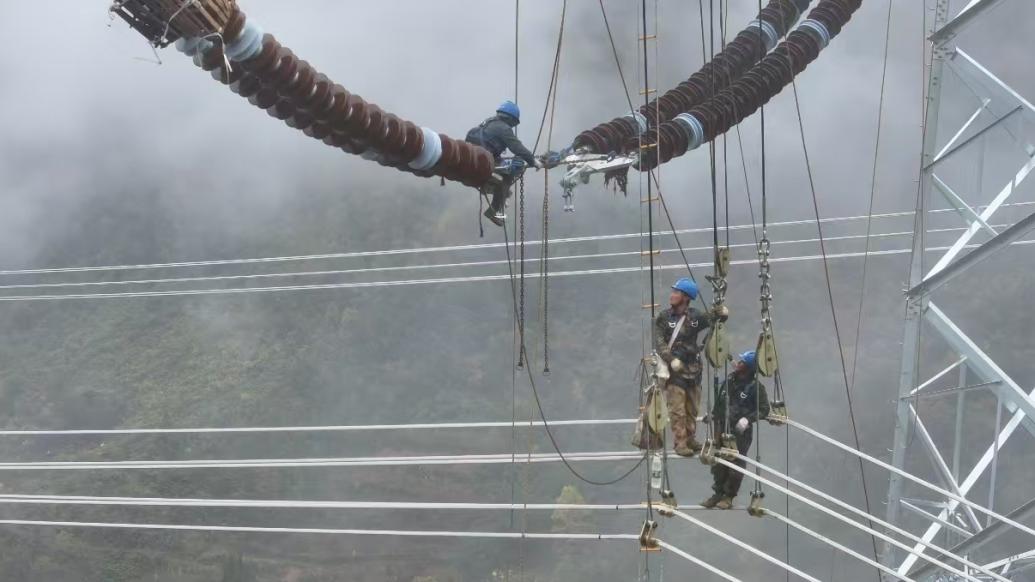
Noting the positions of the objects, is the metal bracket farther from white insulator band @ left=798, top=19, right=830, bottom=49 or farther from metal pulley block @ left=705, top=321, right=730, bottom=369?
white insulator band @ left=798, top=19, right=830, bottom=49

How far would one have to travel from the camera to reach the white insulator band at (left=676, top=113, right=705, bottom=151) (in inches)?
513

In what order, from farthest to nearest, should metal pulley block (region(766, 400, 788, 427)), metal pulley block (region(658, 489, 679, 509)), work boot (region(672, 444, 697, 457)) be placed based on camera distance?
metal pulley block (region(766, 400, 788, 427)) → work boot (region(672, 444, 697, 457)) → metal pulley block (region(658, 489, 679, 509))

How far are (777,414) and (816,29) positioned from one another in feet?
21.4

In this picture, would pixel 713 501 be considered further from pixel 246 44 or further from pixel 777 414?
pixel 246 44

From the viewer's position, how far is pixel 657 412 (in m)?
9.68

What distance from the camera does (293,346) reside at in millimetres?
46531

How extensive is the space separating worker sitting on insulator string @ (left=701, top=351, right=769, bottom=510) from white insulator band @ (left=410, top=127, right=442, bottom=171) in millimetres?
3382

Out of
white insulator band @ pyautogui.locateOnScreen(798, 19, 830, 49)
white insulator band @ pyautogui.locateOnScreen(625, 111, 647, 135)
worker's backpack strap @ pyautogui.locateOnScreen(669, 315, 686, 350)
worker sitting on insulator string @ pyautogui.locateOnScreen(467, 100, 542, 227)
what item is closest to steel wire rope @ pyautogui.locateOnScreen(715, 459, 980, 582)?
worker's backpack strap @ pyautogui.locateOnScreen(669, 315, 686, 350)

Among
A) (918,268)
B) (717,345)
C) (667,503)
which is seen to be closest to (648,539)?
(667,503)

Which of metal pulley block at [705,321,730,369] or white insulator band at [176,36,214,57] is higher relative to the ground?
white insulator band at [176,36,214,57]

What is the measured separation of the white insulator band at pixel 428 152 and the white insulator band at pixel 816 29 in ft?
23.2

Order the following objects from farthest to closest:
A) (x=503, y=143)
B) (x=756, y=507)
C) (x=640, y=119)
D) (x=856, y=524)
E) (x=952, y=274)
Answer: (x=640, y=119)
(x=503, y=143)
(x=952, y=274)
(x=756, y=507)
(x=856, y=524)

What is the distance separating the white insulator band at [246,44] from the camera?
28.3 feet

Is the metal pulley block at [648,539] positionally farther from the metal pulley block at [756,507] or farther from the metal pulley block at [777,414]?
the metal pulley block at [777,414]
